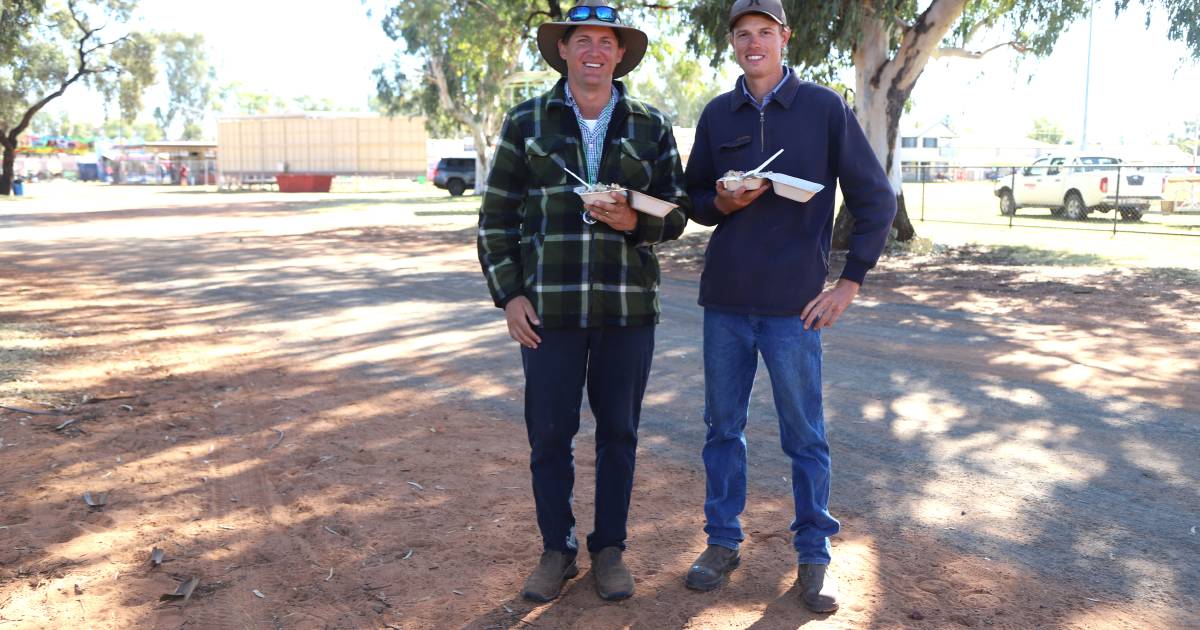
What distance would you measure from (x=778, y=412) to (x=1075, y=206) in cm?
2194

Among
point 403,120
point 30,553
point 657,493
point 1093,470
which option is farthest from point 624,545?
point 403,120

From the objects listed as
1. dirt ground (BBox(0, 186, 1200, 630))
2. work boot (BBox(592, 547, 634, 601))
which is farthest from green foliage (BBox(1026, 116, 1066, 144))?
work boot (BBox(592, 547, 634, 601))

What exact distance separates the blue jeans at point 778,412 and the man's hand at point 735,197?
426mm

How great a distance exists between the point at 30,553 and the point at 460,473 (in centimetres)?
191

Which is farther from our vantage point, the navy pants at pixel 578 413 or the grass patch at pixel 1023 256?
the grass patch at pixel 1023 256

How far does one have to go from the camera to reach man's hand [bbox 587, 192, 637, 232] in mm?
3215

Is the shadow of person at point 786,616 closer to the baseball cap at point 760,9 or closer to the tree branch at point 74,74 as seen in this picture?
the baseball cap at point 760,9

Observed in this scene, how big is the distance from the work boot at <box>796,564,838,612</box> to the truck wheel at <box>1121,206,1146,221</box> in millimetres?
21480

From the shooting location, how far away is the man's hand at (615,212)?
321 centimetres

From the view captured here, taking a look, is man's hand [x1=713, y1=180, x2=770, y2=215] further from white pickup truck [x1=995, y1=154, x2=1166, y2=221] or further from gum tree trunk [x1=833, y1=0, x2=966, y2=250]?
white pickup truck [x1=995, y1=154, x2=1166, y2=221]

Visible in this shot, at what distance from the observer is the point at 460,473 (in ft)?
16.5

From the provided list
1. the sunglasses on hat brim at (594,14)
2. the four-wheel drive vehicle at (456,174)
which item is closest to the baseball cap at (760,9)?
the sunglasses on hat brim at (594,14)

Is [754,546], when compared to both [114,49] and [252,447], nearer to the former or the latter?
[252,447]

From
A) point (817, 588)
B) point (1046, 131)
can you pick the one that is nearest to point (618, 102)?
point (817, 588)
